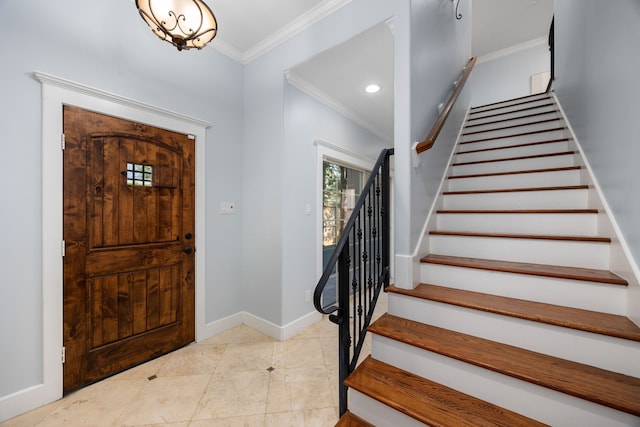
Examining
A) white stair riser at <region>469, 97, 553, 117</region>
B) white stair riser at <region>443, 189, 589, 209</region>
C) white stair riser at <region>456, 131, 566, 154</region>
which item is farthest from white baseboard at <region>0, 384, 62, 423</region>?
white stair riser at <region>469, 97, 553, 117</region>

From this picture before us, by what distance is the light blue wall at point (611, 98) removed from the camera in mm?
1068

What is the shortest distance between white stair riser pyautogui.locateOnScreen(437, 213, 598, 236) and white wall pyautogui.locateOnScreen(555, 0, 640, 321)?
0.70 ft

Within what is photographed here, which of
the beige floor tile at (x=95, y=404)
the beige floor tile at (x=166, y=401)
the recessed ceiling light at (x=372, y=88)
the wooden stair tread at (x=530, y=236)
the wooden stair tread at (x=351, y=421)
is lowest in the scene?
the beige floor tile at (x=166, y=401)

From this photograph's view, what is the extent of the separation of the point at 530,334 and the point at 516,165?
159 centimetres

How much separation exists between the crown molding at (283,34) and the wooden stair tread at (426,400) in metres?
2.68

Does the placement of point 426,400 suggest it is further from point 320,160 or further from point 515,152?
point 320,160

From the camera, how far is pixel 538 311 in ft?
3.93

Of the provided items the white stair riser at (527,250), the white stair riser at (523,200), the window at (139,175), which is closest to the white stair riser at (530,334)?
the white stair riser at (527,250)

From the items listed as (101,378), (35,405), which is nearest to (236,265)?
(101,378)

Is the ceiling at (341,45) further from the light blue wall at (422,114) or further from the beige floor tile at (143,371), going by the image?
the beige floor tile at (143,371)

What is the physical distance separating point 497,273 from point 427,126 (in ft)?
3.81

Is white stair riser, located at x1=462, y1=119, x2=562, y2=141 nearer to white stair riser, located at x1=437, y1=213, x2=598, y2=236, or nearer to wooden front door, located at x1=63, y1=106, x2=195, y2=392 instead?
white stair riser, located at x1=437, y1=213, x2=598, y2=236

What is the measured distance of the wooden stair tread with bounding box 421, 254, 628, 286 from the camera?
1183mm

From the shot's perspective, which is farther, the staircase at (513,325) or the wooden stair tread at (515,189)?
the wooden stair tread at (515,189)
